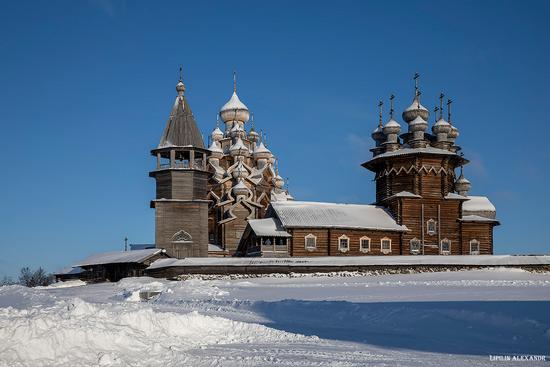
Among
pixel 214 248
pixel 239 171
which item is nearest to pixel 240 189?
pixel 239 171

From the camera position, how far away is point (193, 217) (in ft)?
129

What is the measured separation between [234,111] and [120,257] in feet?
63.0

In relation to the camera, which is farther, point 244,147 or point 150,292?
point 244,147

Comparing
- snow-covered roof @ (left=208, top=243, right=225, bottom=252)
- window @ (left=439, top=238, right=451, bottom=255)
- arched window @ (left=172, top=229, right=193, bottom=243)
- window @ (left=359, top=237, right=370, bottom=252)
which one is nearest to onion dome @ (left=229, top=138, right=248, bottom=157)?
snow-covered roof @ (left=208, top=243, right=225, bottom=252)

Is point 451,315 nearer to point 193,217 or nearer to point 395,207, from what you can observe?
point 193,217

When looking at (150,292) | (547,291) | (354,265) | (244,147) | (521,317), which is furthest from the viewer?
(244,147)

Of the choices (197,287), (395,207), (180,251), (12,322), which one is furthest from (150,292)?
(395,207)

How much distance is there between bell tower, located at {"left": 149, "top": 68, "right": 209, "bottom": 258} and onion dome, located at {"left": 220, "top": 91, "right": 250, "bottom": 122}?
1358 cm

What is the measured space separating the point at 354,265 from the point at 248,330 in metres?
20.7

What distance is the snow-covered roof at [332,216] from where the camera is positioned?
40.2 meters

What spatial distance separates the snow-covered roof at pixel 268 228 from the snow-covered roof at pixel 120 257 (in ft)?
17.8

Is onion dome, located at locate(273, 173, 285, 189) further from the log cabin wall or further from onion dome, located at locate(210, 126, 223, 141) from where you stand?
the log cabin wall

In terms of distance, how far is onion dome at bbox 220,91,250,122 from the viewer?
177ft

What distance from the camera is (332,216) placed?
41344 millimetres
